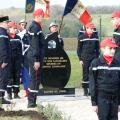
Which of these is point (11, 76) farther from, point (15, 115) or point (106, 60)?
point (106, 60)

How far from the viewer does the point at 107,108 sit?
1072 centimetres

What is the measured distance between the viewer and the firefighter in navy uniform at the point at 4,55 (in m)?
15.5

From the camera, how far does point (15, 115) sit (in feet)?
40.5

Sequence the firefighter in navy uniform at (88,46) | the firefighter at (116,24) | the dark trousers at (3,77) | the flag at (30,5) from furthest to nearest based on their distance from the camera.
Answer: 1. the flag at (30,5)
2. the firefighter in navy uniform at (88,46)
3. the dark trousers at (3,77)
4. the firefighter at (116,24)

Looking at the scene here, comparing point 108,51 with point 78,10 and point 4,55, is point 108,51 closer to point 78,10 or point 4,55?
point 4,55

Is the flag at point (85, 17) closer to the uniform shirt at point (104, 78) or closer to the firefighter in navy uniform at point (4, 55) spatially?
the firefighter in navy uniform at point (4, 55)

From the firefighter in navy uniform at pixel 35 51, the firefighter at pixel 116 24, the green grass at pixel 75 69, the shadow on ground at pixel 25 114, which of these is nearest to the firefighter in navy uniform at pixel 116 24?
the firefighter at pixel 116 24

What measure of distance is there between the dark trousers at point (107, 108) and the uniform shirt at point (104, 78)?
4.1 inches

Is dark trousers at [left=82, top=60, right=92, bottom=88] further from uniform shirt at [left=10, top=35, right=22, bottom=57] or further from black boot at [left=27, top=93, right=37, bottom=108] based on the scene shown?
black boot at [left=27, top=93, right=37, bottom=108]

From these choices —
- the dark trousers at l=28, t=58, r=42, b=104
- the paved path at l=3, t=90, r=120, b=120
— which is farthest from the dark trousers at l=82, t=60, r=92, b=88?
the dark trousers at l=28, t=58, r=42, b=104

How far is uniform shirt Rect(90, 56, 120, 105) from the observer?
10.6 meters

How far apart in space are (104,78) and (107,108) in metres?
0.49

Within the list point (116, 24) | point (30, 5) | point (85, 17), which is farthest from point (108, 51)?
point (30, 5)

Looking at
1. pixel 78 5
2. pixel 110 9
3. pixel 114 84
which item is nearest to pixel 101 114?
pixel 114 84
